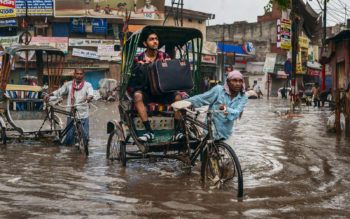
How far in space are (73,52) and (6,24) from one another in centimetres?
584

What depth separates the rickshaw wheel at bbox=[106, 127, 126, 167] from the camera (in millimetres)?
8133

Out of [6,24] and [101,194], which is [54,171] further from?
[6,24]

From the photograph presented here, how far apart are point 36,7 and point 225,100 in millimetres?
38538

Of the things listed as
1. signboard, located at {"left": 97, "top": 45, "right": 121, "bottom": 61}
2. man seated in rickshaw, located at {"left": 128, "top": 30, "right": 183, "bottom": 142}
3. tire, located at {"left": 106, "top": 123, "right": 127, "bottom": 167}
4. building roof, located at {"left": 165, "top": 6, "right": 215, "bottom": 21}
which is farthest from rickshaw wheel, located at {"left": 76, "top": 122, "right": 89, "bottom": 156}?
building roof, located at {"left": 165, "top": 6, "right": 215, "bottom": 21}

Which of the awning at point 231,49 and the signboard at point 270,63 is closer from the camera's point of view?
the awning at point 231,49

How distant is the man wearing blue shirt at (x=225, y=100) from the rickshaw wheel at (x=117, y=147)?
6.06ft

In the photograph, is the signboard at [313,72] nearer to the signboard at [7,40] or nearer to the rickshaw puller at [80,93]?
the signboard at [7,40]

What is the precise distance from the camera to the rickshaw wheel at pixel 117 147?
8133 mm

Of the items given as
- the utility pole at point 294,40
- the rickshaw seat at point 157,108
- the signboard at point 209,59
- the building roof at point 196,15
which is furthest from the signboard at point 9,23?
the rickshaw seat at point 157,108

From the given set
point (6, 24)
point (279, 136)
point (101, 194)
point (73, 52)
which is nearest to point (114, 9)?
point (73, 52)

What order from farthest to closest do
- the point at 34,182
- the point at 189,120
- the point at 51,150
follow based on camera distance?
the point at 51,150, the point at 189,120, the point at 34,182

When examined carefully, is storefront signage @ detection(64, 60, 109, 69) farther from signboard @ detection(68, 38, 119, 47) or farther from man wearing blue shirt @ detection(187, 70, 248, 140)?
man wearing blue shirt @ detection(187, 70, 248, 140)

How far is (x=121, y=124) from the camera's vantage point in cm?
832

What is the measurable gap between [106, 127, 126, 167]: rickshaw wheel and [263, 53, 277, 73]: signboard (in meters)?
47.7
